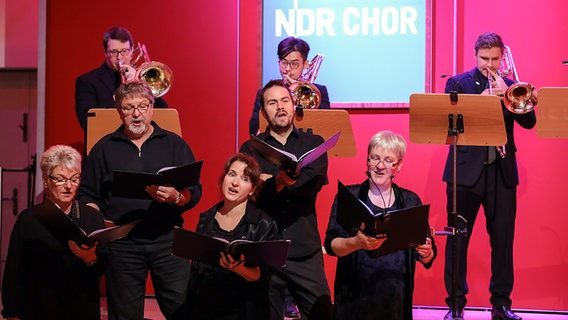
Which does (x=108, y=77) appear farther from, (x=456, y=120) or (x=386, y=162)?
(x=386, y=162)

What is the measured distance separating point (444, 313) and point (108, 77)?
9.81 feet

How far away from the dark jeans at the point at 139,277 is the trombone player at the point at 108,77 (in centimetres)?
156

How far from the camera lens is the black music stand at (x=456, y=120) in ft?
15.5

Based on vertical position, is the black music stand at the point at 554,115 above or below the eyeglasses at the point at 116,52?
below

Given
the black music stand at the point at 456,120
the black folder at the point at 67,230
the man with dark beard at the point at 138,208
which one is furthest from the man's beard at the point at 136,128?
the black music stand at the point at 456,120

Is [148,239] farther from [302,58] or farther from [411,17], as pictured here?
[411,17]

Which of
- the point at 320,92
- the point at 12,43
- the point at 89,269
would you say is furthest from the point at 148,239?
the point at 12,43


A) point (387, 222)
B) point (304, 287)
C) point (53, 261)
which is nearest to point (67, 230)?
point (53, 261)

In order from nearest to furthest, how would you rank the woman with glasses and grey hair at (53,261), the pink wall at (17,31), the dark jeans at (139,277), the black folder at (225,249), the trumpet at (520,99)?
the black folder at (225,249)
the woman with glasses and grey hair at (53,261)
the dark jeans at (139,277)
the trumpet at (520,99)
the pink wall at (17,31)

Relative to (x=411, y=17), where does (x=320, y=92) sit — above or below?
below

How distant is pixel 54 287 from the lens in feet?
11.9

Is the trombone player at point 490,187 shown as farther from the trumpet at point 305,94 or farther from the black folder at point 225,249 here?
the black folder at point 225,249

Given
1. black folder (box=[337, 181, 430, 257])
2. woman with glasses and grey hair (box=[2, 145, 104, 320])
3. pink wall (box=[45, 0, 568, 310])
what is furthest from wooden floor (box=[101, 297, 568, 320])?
black folder (box=[337, 181, 430, 257])

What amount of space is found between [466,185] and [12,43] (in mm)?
4751
